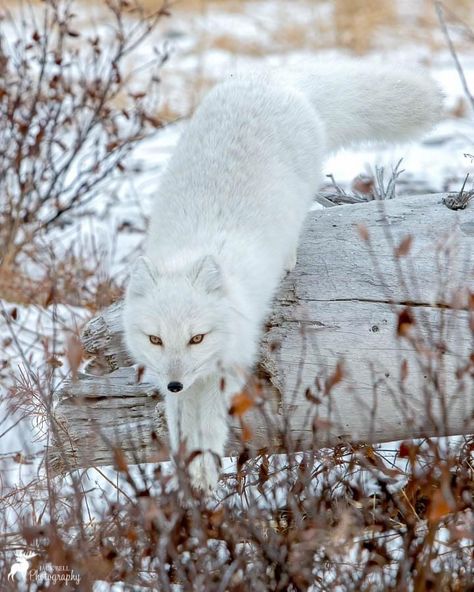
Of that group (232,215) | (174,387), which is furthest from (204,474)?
(232,215)

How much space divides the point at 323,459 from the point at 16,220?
3.27m

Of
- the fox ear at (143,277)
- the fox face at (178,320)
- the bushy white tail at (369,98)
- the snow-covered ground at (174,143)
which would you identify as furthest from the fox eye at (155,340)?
the bushy white tail at (369,98)

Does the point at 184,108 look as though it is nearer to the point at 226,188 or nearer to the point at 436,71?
the point at 436,71

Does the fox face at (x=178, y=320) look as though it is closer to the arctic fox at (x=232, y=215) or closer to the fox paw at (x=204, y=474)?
the arctic fox at (x=232, y=215)

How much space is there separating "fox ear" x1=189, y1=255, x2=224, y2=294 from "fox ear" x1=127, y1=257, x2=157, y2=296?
0.14m

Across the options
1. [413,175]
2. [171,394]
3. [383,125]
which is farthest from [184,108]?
[171,394]

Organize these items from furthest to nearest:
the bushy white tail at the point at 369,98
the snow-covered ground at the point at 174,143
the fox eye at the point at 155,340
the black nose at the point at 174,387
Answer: the snow-covered ground at the point at 174,143 → the bushy white tail at the point at 369,98 → the fox eye at the point at 155,340 → the black nose at the point at 174,387

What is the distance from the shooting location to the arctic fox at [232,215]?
3.21m

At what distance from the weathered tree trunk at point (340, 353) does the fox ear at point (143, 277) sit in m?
0.30

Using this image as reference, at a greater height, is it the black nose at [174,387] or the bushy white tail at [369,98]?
the bushy white tail at [369,98]

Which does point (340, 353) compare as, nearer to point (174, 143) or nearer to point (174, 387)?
point (174, 387)

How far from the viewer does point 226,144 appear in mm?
3893

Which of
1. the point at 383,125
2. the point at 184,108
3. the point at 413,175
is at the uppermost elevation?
the point at 184,108

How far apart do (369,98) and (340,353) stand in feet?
4.71
